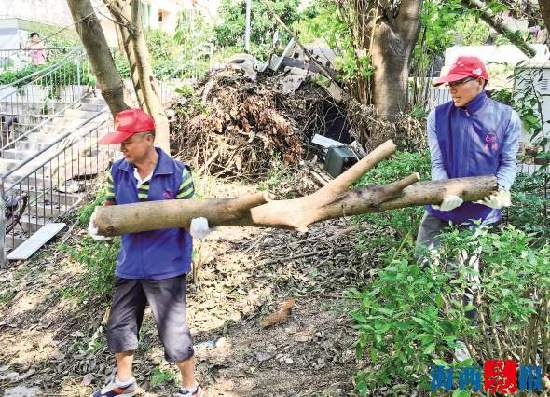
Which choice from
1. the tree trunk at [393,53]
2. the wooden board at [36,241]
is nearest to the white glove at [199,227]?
the wooden board at [36,241]

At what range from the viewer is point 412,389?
294 cm

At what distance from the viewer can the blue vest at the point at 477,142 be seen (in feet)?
10.5

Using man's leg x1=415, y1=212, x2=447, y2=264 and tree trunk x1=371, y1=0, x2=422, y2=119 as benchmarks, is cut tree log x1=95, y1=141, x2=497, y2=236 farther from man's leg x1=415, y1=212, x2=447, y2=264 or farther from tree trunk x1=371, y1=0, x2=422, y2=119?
tree trunk x1=371, y1=0, x2=422, y2=119

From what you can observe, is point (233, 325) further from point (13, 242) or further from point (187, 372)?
point (13, 242)

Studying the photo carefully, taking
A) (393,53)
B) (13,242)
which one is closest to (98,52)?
(393,53)

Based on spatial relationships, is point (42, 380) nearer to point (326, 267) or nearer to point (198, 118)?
point (326, 267)

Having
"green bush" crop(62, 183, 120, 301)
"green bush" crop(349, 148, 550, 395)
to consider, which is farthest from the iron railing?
"green bush" crop(349, 148, 550, 395)

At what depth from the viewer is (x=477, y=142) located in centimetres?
321

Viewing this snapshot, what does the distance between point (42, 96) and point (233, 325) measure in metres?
10.1

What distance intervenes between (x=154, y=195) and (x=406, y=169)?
7.61 ft

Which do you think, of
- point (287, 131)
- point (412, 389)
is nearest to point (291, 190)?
point (287, 131)

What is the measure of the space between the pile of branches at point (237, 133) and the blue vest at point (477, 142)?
4768 millimetres

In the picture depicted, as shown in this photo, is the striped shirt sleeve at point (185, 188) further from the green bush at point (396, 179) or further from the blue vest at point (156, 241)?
the green bush at point (396, 179)

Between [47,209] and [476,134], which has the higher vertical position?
[476,134]
